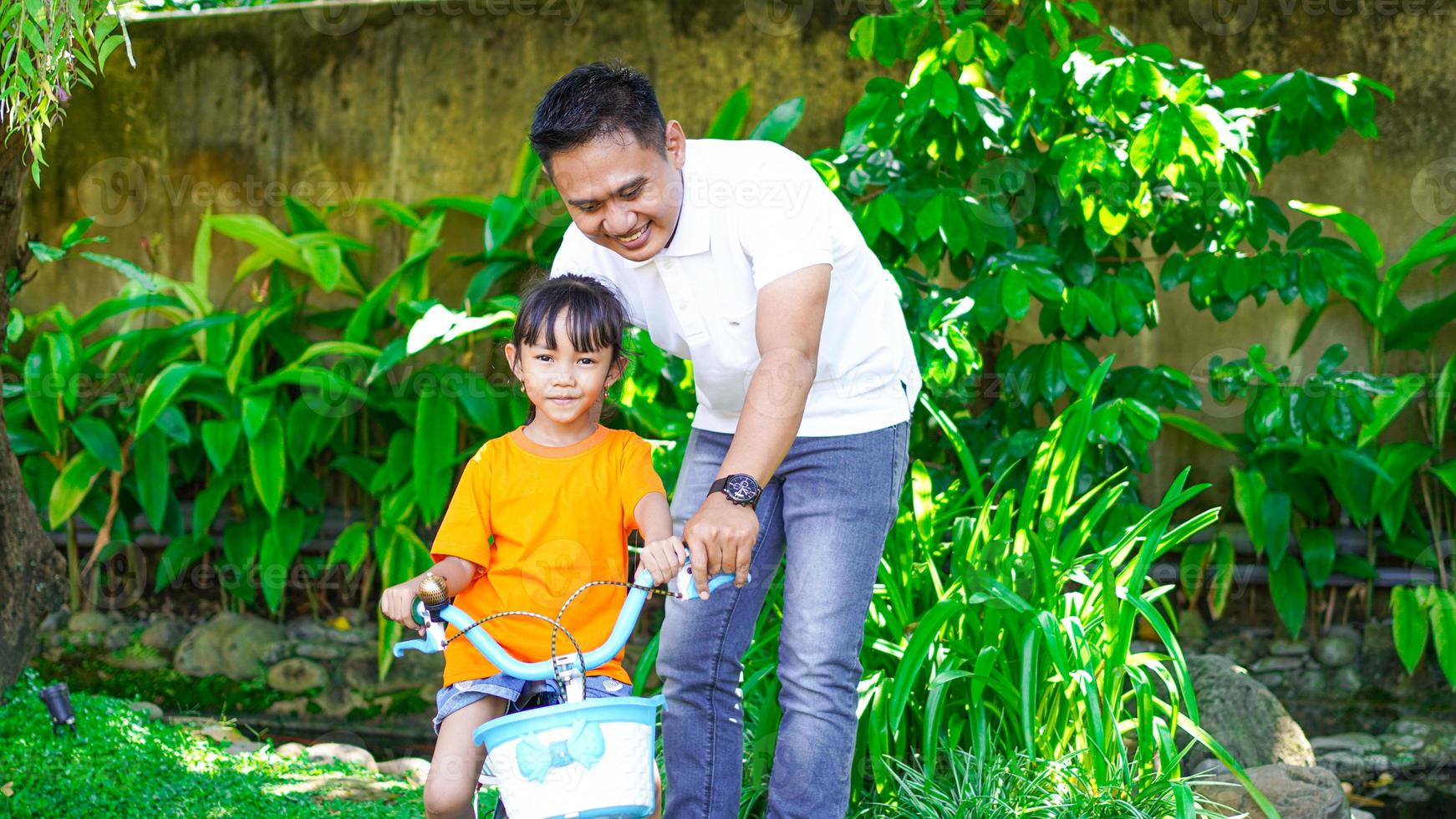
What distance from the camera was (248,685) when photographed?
4191mm

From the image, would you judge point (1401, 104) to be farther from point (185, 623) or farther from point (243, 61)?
point (185, 623)

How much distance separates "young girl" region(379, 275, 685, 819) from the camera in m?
2.03

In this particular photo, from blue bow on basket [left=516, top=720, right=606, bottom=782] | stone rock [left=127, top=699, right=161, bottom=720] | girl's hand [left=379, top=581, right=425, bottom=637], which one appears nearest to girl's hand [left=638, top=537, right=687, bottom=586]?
blue bow on basket [left=516, top=720, right=606, bottom=782]

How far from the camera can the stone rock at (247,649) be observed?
4.23 m

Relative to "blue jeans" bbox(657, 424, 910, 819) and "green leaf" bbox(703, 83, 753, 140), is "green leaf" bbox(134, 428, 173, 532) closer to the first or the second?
"green leaf" bbox(703, 83, 753, 140)

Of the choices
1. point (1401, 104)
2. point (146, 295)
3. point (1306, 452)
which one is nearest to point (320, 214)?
point (146, 295)

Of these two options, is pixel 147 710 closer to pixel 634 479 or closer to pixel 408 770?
pixel 408 770

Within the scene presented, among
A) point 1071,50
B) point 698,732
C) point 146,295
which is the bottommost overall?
point 698,732

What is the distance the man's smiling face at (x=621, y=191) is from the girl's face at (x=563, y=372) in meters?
0.15

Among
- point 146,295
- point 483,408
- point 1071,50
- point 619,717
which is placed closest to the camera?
point 619,717

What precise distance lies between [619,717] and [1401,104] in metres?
3.66

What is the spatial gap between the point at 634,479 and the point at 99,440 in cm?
274

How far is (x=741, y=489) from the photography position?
5.98 feet

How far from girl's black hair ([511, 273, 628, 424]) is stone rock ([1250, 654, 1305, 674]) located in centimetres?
275
